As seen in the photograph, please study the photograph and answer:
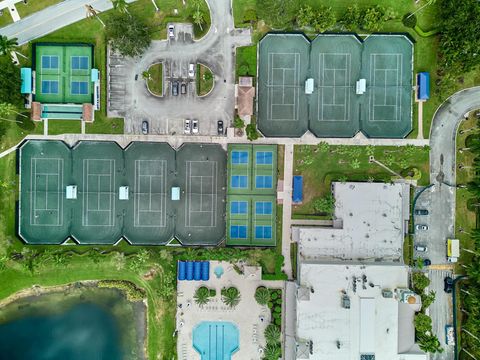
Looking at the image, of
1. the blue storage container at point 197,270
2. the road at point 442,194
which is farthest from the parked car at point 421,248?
the blue storage container at point 197,270

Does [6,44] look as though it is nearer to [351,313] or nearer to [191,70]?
[191,70]

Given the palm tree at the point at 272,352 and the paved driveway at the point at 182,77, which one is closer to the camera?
the palm tree at the point at 272,352

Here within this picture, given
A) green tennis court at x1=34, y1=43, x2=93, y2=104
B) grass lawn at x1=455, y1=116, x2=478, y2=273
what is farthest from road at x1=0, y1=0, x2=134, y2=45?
grass lawn at x1=455, y1=116, x2=478, y2=273

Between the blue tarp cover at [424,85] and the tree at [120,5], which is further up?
the tree at [120,5]

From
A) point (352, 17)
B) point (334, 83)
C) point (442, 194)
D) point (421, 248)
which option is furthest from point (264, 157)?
point (442, 194)

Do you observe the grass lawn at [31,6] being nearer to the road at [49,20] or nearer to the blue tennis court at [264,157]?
the road at [49,20]

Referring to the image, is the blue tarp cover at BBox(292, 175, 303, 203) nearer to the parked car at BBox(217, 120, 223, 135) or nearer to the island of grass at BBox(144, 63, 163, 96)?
the parked car at BBox(217, 120, 223, 135)
